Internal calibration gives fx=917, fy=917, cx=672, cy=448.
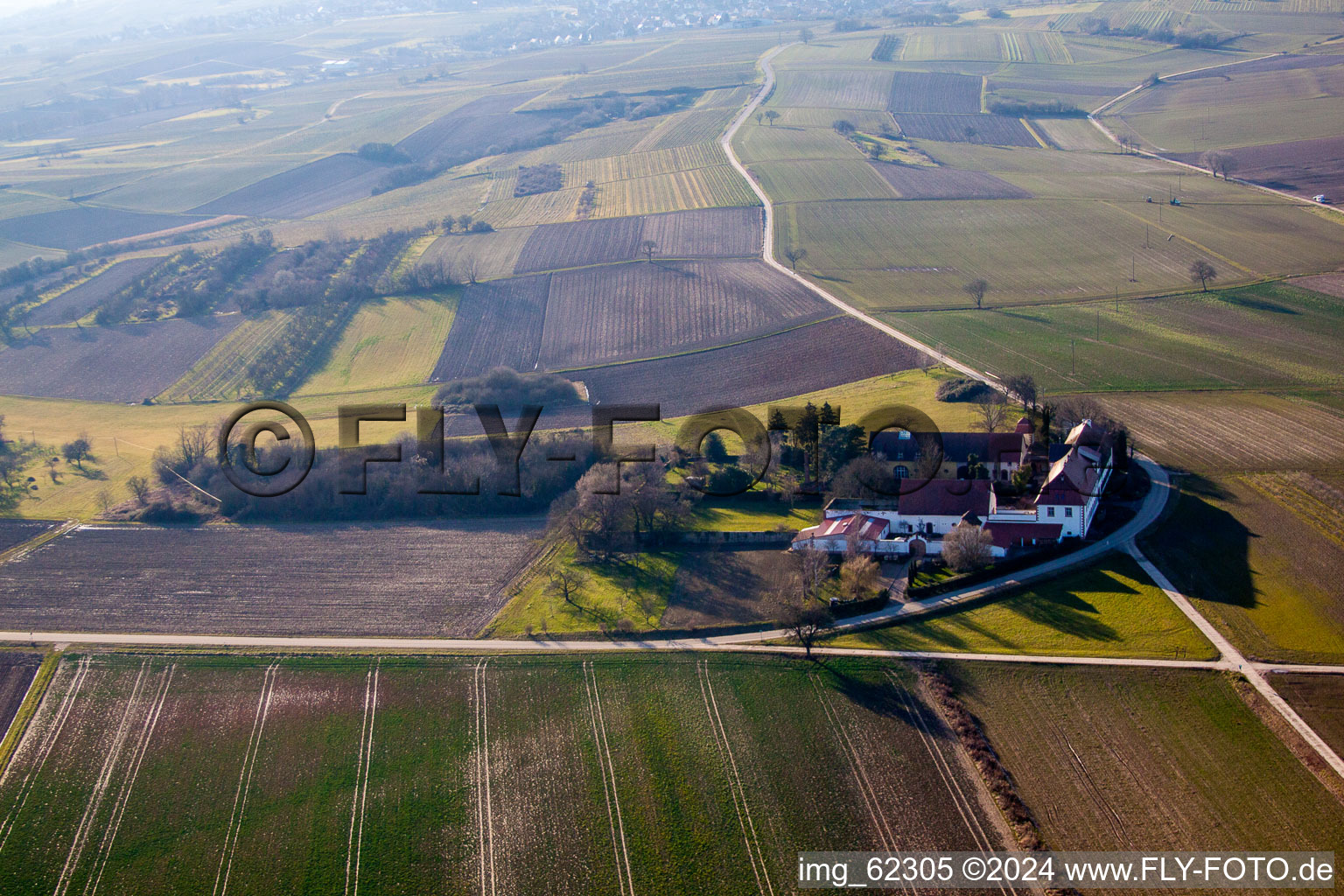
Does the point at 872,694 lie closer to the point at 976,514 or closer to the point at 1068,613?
the point at 1068,613

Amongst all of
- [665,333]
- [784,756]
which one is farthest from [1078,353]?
[784,756]

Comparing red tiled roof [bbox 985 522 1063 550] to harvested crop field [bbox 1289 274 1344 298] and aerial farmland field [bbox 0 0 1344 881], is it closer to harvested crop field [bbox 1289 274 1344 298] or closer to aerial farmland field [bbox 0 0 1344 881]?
aerial farmland field [bbox 0 0 1344 881]

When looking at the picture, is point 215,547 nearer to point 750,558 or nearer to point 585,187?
point 750,558

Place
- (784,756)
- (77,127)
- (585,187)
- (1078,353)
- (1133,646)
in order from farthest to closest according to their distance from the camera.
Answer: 1. (77,127)
2. (585,187)
3. (1078,353)
4. (1133,646)
5. (784,756)

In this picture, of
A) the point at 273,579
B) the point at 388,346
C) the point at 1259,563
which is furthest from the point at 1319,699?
the point at 388,346

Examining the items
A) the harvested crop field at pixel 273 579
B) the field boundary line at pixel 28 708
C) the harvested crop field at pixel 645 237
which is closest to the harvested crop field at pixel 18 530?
the harvested crop field at pixel 273 579

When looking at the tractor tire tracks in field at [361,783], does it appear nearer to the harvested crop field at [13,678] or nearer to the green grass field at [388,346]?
the harvested crop field at [13,678]
